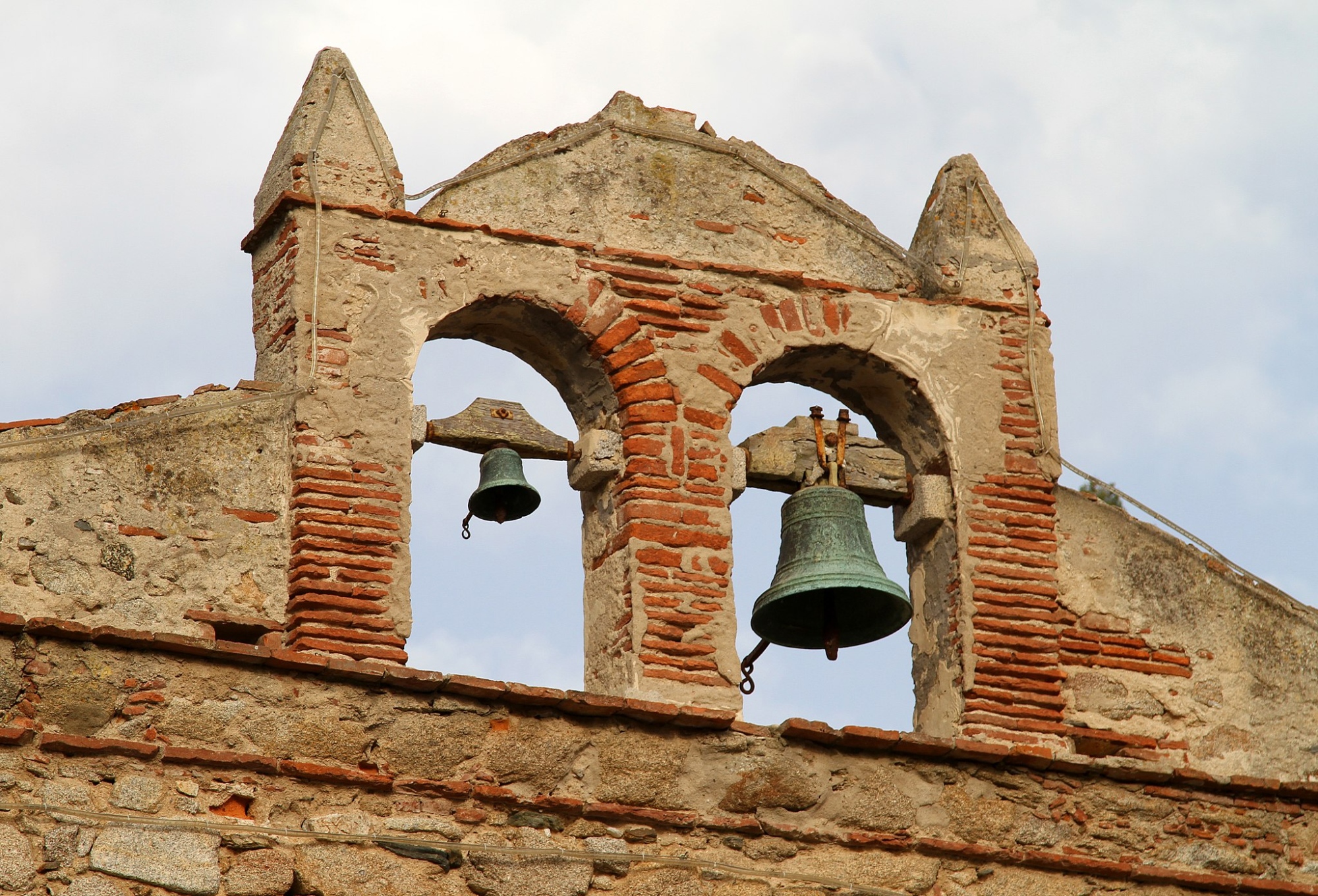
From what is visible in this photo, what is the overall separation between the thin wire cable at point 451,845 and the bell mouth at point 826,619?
123 cm

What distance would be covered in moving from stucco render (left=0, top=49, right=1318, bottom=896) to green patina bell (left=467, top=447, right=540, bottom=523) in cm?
30

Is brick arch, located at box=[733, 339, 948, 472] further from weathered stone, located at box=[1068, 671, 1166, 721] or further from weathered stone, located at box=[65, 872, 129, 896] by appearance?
weathered stone, located at box=[65, 872, 129, 896]

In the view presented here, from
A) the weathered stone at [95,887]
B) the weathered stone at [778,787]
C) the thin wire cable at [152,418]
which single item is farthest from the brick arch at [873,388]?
the weathered stone at [95,887]

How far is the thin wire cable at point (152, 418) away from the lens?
946 centimetres

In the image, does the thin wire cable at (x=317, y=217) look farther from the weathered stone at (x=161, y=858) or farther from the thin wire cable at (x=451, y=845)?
the weathered stone at (x=161, y=858)

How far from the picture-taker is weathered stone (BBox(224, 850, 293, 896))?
345 inches

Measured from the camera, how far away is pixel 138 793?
875 cm

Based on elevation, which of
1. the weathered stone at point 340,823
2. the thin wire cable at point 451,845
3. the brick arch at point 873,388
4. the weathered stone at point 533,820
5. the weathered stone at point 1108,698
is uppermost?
the brick arch at point 873,388

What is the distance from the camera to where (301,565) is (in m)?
9.59

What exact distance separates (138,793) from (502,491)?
2434mm

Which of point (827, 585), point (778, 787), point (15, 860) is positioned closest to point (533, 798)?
point (778, 787)

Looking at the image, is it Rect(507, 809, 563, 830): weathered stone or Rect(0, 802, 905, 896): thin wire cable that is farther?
Rect(507, 809, 563, 830): weathered stone

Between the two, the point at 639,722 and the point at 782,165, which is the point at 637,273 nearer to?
the point at 782,165

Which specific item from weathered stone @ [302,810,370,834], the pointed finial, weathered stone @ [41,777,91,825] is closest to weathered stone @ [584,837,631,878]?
weathered stone @ [302,810,370,834]
